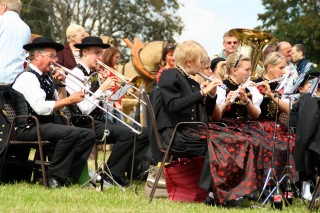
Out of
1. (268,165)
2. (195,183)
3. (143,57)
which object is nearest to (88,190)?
(195,183)

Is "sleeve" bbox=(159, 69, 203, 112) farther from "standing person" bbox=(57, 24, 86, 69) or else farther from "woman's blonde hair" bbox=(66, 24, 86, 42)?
"woman's blonde hair" bbox=(66, 24, 86, 42)

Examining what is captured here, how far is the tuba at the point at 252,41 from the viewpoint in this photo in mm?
10758

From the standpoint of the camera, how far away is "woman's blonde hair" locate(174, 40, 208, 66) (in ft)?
24.6

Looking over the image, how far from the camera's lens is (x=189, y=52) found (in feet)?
24.6

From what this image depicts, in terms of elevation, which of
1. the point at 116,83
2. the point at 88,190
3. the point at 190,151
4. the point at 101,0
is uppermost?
the point at 101,0

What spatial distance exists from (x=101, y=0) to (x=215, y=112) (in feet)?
118

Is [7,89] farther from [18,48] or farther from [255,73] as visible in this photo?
[255,73]

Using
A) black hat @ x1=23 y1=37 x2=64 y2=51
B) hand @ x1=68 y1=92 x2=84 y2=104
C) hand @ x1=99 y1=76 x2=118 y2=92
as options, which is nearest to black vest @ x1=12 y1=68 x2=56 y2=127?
black hat @ x1=23 y1=37 x2=64 y2=51

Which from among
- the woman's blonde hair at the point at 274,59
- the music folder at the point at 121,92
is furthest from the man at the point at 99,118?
the woman's blonde hair at the point at 274,59

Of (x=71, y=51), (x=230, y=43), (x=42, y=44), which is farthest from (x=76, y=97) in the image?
(x=230, y=43)

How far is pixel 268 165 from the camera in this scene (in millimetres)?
7461

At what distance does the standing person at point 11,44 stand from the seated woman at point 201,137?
2.51 meters

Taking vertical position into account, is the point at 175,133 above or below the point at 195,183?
above

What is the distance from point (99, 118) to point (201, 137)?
7.16 feet
